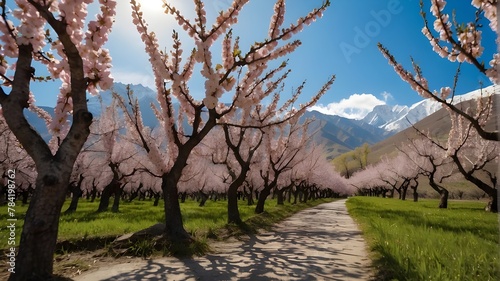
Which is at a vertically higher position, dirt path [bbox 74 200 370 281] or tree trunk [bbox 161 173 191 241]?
tree trunk [bbox 161 173 191 241]

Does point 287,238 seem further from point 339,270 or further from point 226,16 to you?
point 226,16

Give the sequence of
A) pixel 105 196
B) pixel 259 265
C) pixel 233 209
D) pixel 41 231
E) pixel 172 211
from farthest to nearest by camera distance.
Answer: pixel 105 196 → pixel 233 209 → pixel 172 211 → pixel 259 265 → pixel 41 231

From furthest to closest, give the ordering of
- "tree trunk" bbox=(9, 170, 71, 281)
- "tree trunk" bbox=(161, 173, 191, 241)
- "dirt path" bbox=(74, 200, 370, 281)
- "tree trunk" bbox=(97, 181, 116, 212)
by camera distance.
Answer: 1. "tree trunk" bbox=(97, 181, 116, 212)
2. "tree trunk" bbox=(161, 173, 191, 241)
3. "dirt path" bbox=(74, 200, 370, 281)
4. "tree trunk" bbox=(9, 170, 71, 281)

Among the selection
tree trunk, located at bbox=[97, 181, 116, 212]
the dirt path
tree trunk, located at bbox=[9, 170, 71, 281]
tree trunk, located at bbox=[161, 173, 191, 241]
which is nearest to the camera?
tree trunk, located at bbox=[9, 170, 71, 281]

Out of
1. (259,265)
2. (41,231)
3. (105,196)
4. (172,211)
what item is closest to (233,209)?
(172,211)

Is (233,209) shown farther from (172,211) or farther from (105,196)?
(105,196)

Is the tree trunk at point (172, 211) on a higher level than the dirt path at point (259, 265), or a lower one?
higher

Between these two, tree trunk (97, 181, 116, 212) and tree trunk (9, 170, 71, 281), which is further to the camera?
tree trunk (97, 181, 116, 212)

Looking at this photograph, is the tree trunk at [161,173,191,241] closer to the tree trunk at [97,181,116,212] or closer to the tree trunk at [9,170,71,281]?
the tree trunk at [9,170,71,281]

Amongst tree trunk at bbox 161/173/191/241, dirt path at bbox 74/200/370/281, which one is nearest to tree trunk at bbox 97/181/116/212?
tree trunk at bbox 161/173/191/241

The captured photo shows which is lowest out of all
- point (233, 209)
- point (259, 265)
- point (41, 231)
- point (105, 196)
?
point (259, 265)

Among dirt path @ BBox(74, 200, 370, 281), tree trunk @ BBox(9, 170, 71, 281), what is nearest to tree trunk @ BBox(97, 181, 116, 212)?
dirt path @ BBox(74, 200, 370, 281)

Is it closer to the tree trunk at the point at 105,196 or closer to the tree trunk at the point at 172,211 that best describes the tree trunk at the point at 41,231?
the tree trunk at the point at 172,211

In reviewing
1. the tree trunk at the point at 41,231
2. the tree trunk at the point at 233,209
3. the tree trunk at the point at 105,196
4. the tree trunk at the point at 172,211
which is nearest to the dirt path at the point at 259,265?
the tree trunk at the point at 41,231
